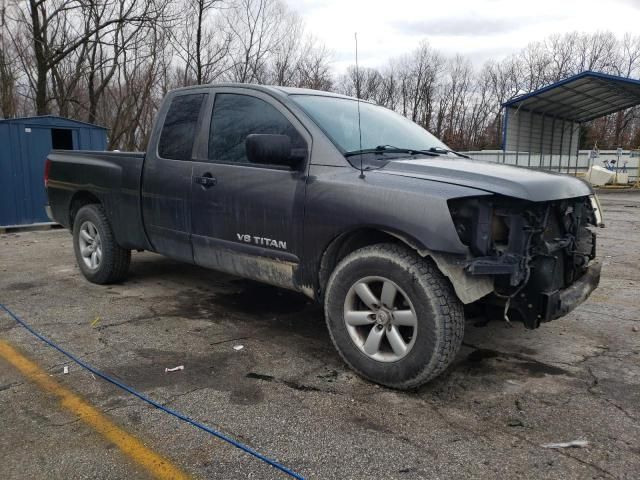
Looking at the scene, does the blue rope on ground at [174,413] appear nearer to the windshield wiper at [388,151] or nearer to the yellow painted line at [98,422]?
the yellow painted line at [98,422]

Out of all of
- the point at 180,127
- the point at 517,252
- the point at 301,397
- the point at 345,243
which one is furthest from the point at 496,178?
the point at 180,127

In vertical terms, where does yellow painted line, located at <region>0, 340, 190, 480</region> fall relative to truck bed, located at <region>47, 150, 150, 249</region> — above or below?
below

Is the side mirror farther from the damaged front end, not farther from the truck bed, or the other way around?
the truck bed

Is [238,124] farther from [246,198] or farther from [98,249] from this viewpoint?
[98,249]

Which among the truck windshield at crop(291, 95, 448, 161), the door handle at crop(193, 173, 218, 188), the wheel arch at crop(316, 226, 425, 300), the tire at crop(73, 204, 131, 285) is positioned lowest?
the tire at crop(73, 204, 131, 285)

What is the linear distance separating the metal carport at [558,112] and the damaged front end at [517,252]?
59.7ft

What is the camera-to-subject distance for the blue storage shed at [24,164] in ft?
31.2

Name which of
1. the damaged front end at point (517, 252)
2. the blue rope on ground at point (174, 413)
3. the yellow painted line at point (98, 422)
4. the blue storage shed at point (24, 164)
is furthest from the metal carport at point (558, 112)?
the yellow painted line at point (98, 422)

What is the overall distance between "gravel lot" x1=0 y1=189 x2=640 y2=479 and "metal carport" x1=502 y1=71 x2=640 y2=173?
17.5m

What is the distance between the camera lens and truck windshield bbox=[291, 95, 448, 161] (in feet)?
11.8

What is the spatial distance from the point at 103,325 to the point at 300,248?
1887 millimetres

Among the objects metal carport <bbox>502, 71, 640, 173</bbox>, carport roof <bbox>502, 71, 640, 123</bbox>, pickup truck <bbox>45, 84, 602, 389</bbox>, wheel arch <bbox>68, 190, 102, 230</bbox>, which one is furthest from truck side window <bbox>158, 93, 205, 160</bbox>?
metal carport <bbox>502, 71, 640, 173</bbox>

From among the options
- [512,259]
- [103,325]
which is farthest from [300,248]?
[103,325]

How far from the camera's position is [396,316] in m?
3.02
